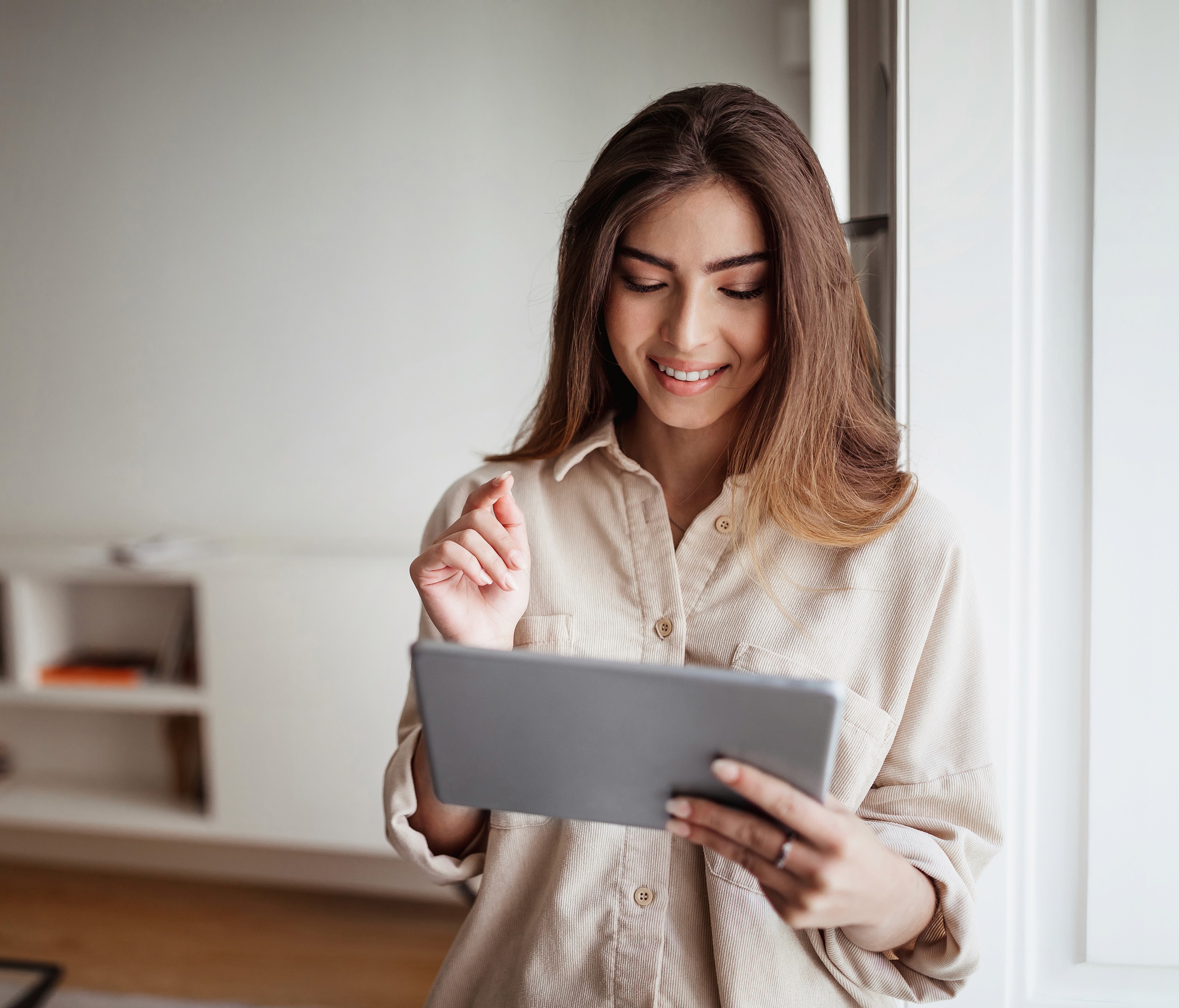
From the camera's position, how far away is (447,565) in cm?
96

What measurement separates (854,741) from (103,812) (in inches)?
94.0

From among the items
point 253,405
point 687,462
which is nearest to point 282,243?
point 253,405

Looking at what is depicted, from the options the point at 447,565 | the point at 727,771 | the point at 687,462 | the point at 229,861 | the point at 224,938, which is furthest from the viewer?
the point at 229,861

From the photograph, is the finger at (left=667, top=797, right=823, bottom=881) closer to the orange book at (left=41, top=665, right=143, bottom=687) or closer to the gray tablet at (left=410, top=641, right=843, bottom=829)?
the gray tablet at (left=410, top=641, right=843, bottom=829)

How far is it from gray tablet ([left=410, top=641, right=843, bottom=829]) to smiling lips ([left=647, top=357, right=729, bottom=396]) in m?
0.40

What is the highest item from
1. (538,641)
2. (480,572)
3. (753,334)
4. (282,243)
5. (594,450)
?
(282,243)

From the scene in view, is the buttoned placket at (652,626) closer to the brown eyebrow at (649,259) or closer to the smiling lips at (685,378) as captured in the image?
→ the smiling lips at (685,378)

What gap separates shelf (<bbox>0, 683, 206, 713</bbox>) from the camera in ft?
8.11

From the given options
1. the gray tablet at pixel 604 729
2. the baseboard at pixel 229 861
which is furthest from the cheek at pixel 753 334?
the baseboard at pixel 229 861

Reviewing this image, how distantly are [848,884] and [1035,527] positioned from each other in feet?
1.80

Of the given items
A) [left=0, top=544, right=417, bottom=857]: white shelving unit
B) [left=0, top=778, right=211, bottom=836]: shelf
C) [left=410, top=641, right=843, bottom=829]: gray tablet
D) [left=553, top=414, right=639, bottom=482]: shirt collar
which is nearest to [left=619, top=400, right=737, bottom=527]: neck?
[left=553, top=414, right=639, bottom=482]: shirt collar

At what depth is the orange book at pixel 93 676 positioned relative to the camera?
2557 millimetres

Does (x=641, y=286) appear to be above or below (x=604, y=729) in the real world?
above

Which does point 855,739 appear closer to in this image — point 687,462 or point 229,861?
point 687,462
